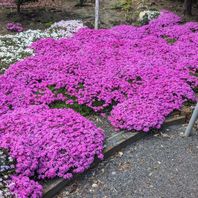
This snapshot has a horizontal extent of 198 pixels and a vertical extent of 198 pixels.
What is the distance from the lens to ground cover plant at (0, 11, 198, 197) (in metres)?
5.45

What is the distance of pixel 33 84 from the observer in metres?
7.75

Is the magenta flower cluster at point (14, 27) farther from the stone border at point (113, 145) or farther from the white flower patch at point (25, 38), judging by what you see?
the stone border at point (113, 145)

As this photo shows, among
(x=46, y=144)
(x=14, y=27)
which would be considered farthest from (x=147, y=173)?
(x=14, y=27)

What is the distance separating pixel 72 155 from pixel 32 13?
395 inches

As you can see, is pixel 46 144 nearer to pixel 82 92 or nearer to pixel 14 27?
pixel 82 92

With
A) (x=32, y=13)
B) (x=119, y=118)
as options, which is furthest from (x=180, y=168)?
(x=32, y=13)

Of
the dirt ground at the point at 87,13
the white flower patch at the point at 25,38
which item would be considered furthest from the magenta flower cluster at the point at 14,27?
the white flower patch at the point at 25,38

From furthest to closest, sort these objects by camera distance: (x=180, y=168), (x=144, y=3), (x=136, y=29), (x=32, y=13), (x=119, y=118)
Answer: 1. (x=144, y=3)
2. (x=32, y=13)
3. (x=136, y=29)
4. (x=119, y=118)
5. (x=180, y=168)

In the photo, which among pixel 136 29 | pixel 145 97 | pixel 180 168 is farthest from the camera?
pixel 136 29

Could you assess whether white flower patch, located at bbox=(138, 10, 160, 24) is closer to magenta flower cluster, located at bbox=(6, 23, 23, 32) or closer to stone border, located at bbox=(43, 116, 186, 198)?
magenta flower cluster, located at bbox=(6, 23, 23, 32)

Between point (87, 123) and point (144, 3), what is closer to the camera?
point (87, 123)

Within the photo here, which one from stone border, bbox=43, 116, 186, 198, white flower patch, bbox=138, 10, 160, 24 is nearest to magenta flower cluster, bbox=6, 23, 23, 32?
white flower patch, bbox=138, 10, 160, 24

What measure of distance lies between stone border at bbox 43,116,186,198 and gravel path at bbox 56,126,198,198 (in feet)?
0.28

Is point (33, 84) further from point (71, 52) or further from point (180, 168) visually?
point (180, 168)
